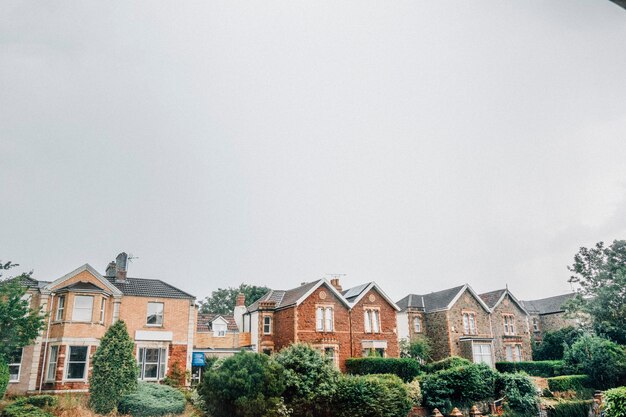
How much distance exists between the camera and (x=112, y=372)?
1239 cm

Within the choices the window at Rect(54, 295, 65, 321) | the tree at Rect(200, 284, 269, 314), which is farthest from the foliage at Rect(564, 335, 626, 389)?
the tree at Rect(200, 284, 269, 314)

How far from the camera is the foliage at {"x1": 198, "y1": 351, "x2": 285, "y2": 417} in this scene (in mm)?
9766

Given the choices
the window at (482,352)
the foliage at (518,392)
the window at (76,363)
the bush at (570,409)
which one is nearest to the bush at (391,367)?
the foliage at (518,392)

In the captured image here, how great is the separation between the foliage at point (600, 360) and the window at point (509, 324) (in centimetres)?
647

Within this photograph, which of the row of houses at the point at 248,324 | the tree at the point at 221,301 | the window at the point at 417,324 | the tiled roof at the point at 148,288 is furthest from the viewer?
the tree at the point at 221,301

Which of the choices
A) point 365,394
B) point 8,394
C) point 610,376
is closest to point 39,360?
point 8,394

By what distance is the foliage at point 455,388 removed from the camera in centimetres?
1443

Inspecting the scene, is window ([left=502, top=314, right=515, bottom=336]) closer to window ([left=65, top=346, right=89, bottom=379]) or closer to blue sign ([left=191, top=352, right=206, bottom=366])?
blue sign ([left=191, top=352, right=206, bottom=366])

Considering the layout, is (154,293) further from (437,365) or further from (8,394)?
(437,365)

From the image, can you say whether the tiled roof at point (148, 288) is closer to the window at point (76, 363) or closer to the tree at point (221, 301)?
the window at point (76, 363)

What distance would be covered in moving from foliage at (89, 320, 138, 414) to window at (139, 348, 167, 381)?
469 cm

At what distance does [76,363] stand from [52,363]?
800 millimetres

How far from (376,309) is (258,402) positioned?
44.6 feet

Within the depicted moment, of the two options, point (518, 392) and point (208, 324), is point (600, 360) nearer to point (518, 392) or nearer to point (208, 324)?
point (518, 392)
